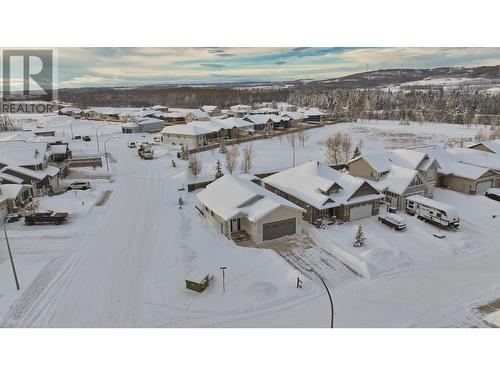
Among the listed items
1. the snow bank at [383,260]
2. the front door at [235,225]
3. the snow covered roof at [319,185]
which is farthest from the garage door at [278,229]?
the snow bank at [383,260]

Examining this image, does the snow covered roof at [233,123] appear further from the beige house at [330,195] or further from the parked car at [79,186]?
the beige house at [330,195]

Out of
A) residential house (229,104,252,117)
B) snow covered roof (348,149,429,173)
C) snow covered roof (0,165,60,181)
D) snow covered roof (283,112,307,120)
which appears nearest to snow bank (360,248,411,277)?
snow covered roof (348,149,429,173)

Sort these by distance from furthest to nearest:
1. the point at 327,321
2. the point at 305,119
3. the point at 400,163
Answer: the point at 305,119 → the point at 400,163 → the point at 327,321

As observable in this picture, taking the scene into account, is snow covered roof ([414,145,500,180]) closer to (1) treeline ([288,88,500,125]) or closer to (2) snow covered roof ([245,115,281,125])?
(2) snow covered roof ([245,115,281,125])

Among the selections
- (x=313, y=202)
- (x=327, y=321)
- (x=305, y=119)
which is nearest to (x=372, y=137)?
(x=305, y=119)

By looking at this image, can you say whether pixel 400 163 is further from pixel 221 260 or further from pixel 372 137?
pixel 372 137

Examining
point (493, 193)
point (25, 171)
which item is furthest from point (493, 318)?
point (25, 171)
